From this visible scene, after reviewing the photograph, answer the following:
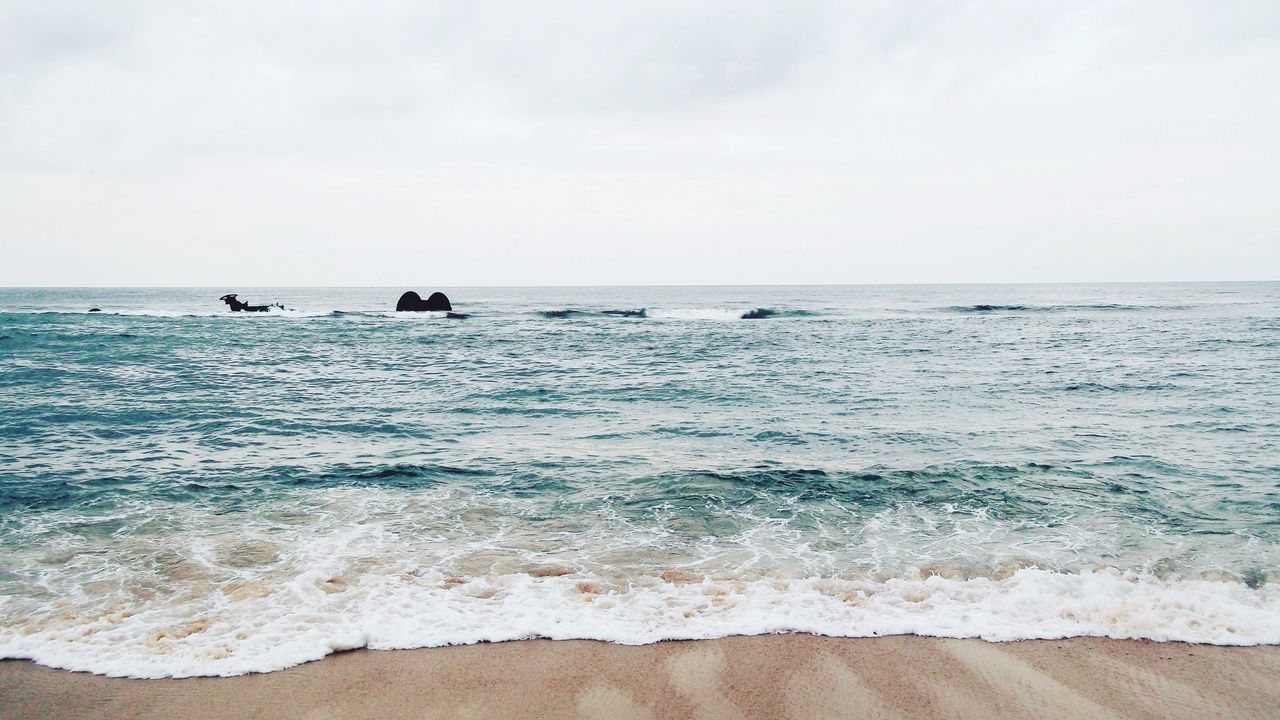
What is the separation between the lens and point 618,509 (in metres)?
9.73

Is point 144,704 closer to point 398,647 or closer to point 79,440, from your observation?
point 398,647

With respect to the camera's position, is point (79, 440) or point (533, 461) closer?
point (533, 461)

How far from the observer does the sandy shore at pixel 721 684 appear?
499 centimetres

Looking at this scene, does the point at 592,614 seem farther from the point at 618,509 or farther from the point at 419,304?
the point at 419,304

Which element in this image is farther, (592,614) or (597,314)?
(597,314)

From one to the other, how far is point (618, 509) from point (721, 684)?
457cm

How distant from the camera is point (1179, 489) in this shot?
33.8 feet

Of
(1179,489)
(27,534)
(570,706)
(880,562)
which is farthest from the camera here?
(1179,489)

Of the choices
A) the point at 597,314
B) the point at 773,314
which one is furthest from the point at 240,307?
the point at 773,314

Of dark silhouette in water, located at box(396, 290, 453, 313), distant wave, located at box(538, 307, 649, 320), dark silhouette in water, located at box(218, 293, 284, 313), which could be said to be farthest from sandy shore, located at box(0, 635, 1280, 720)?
dark silhouette in water, located at box(396, 290, 453, 313)

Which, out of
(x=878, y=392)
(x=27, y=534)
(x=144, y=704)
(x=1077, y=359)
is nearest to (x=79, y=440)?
(x=27, y=534)

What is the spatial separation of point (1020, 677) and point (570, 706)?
3827mm

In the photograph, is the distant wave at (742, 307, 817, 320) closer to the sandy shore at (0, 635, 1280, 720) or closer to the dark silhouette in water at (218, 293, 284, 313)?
the dark silhouette in water at (218, 293, 284, 313)

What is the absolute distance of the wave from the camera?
5824 millimetres
